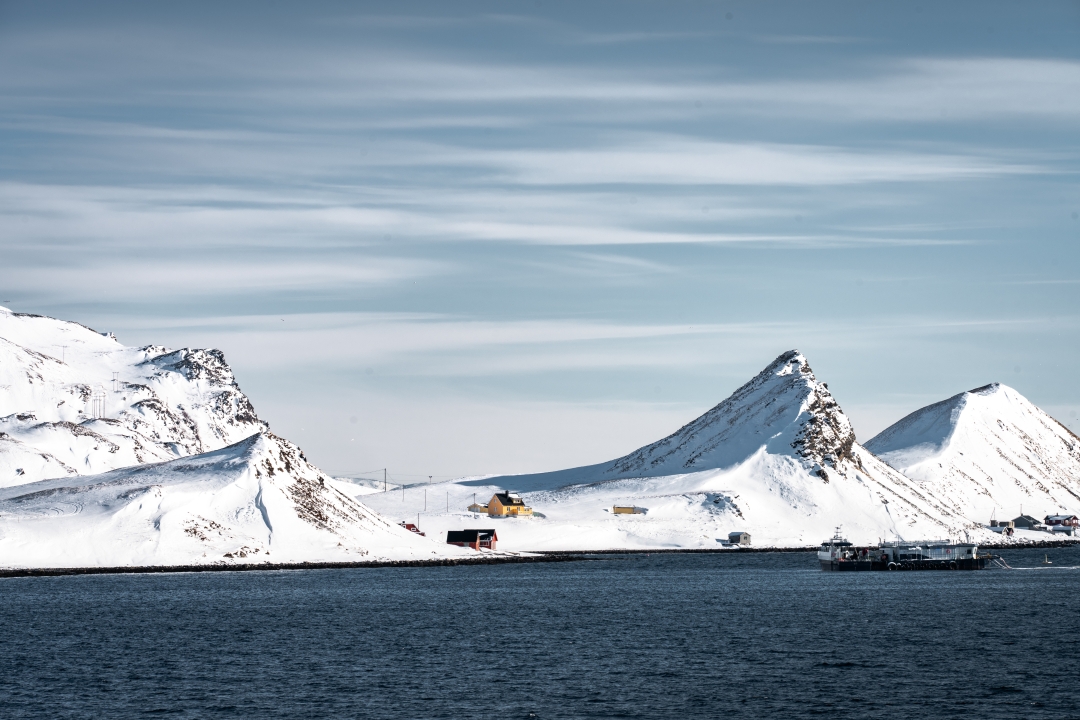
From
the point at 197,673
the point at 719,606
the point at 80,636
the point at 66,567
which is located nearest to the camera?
the point at 197,673

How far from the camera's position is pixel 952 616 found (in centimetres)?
10919

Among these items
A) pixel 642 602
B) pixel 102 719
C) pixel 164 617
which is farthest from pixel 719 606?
pixel 102 719

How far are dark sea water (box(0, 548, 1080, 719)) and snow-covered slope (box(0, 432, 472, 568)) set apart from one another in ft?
77.1

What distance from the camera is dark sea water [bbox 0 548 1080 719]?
215 ft

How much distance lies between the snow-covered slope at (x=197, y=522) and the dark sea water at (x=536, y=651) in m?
23.5

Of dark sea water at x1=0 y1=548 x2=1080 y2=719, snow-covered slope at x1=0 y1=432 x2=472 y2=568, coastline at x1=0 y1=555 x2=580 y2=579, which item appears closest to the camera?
dark sea water at x1=0 y1=548 x2=1080 y2=719

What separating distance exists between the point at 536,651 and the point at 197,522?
102 m

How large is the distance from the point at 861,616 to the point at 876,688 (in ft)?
136

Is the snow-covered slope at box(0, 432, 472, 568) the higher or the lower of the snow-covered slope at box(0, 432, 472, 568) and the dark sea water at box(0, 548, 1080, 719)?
the higher

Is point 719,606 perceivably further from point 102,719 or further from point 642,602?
point 102,719

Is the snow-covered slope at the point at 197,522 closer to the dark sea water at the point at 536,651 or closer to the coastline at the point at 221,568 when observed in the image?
the coastline at the point at 221,568

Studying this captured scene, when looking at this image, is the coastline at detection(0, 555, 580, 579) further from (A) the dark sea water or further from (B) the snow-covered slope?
(A) the dark sea water

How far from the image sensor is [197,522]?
585 feet

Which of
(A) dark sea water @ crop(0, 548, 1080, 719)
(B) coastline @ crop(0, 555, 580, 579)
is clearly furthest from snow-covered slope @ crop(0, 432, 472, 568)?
(A) dark sea water @ crop(0, 548, 1080, 719)
